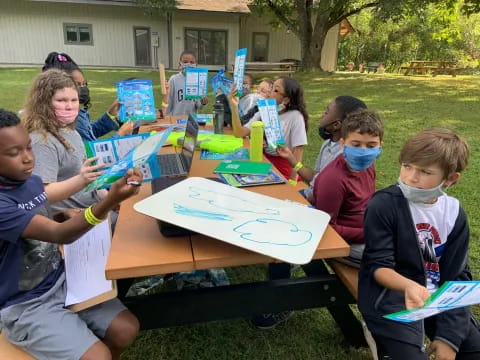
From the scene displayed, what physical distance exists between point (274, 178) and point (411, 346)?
3.56 ft

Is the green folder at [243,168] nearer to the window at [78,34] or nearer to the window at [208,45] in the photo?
the window at [208,45]

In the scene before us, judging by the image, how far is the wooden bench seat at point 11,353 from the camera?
1.35 metres

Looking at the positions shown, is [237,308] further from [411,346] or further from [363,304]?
[411,346]

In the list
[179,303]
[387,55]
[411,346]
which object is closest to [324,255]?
[411,346]

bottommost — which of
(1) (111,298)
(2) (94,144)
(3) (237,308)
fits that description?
(3) (237,308)

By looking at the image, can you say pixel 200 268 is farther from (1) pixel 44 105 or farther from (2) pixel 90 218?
(1) pixel 44 105

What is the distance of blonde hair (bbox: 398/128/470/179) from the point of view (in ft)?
4.85

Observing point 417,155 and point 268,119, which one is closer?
point 417,155

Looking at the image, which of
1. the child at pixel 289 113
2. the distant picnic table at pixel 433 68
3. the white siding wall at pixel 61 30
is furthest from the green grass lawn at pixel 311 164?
the distant picnic table at pixel 433 68

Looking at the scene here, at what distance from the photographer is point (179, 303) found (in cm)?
165

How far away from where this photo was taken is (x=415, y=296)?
4.30ft

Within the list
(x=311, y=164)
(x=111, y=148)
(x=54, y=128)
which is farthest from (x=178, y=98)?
(x=111, y=148)

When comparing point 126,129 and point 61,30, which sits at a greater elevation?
point 61,30

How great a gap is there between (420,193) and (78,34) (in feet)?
66.2
